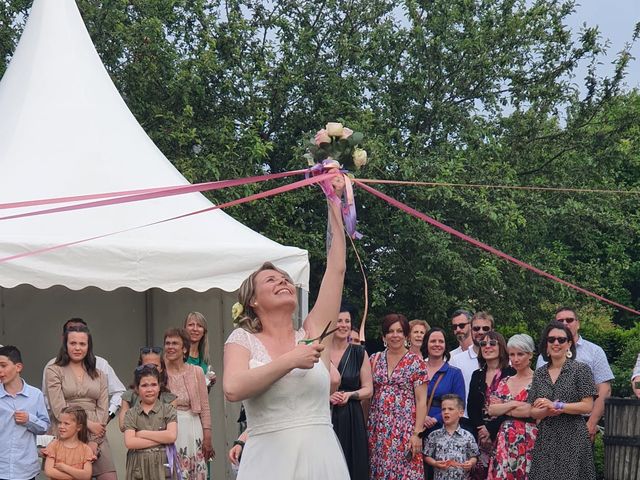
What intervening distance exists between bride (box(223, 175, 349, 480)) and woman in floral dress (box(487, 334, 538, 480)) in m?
3.28

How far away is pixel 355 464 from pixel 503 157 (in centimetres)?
869

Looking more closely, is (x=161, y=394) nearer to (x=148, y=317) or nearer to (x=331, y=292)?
(x=148, y=317)

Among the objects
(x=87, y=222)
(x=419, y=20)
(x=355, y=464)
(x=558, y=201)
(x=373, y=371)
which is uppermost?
(x=419, y=20)

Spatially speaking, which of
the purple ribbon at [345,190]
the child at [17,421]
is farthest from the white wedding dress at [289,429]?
the child at [17,421]

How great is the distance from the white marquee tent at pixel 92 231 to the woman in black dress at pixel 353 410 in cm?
100

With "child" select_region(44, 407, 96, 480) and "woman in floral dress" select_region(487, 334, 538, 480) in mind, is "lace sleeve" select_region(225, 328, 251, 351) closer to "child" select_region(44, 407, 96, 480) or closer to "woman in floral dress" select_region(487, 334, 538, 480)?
"woman in floral dress" select_region(487, 334, 538, 480)

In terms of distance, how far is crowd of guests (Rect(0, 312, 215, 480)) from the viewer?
25.9ft

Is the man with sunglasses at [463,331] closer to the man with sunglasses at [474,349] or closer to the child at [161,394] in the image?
the man with sunglasses at [474,349]

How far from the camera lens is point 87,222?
9258 millimetres

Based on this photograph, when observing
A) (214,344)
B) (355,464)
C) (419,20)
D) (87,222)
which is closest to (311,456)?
(355,464)

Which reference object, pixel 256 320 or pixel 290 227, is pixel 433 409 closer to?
pixel 256 320

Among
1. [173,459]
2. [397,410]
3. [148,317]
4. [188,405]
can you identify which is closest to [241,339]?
[173,459]

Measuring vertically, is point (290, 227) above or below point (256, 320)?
above

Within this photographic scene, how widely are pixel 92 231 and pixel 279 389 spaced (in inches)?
194
